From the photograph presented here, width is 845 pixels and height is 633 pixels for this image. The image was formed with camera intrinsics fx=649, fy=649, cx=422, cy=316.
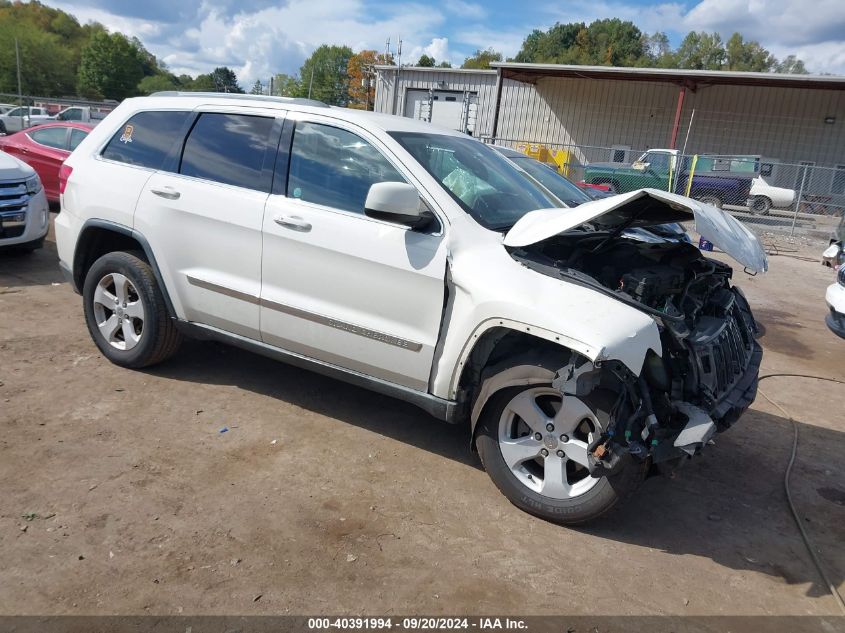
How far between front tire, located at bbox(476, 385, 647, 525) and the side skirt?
24 cm

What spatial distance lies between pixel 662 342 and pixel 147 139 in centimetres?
366

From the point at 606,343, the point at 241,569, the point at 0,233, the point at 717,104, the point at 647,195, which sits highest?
the point at 717,104

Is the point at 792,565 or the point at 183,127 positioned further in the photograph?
the point at 183,127

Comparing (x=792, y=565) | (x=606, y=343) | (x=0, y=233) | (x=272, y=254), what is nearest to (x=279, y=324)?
(x=272, y=254)

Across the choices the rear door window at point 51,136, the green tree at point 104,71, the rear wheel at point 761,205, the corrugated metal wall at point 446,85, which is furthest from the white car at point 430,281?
the green tree at point 104,71

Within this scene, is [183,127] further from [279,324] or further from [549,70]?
[549,70]

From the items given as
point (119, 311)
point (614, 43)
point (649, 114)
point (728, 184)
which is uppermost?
point (614, 43)

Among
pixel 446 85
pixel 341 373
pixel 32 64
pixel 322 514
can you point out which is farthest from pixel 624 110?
pixel 32 64

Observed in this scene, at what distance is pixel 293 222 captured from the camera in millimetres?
3816

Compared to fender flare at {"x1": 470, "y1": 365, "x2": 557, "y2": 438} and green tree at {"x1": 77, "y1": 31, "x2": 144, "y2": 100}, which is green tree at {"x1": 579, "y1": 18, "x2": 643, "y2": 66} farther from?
fender flare at {"x1": 470, "y1": 365, "x2": 557, "y2": 438}

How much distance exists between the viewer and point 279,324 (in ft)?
13.1

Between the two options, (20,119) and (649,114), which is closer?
(20,119)

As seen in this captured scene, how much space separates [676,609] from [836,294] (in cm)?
453

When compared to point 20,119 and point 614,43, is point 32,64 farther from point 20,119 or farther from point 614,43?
point 614,43
